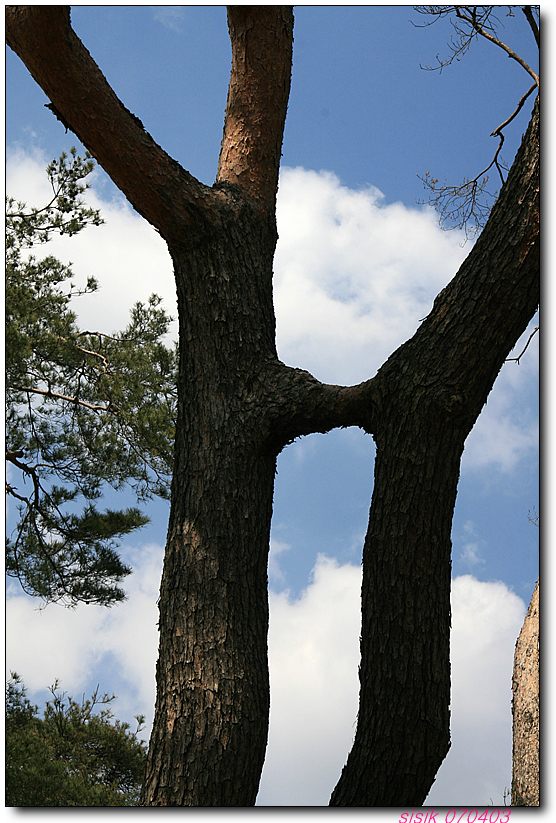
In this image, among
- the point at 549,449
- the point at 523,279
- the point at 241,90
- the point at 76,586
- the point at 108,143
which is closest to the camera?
the point at 523,279

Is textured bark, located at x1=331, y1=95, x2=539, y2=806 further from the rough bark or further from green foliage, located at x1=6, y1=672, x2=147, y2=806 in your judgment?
green foliage, located at x1=6, y1=672, x2=147, y2=806

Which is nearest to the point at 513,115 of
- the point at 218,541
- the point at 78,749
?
the point at 218,541

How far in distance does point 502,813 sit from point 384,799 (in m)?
0.33

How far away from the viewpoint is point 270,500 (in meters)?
2.17

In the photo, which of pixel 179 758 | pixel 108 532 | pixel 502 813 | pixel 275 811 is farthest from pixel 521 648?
pixel 108 532

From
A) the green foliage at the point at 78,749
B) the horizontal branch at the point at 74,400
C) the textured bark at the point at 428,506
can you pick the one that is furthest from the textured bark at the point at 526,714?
the horizontal branch at the point at 74,400

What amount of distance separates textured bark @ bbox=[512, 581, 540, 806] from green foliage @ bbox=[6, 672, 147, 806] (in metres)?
1.93

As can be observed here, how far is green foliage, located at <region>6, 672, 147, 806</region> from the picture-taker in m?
3.28

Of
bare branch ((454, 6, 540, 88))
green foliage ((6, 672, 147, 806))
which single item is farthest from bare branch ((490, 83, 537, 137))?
green foliage ((6, 672, 147, 806))

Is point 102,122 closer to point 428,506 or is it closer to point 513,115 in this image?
point 428,506

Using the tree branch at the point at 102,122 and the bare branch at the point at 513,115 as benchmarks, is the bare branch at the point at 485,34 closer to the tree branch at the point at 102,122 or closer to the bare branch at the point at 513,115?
the bare branch at the point at 513,115

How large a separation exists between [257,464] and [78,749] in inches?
101

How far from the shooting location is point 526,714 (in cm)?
263

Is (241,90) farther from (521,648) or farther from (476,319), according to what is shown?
(521,648)
